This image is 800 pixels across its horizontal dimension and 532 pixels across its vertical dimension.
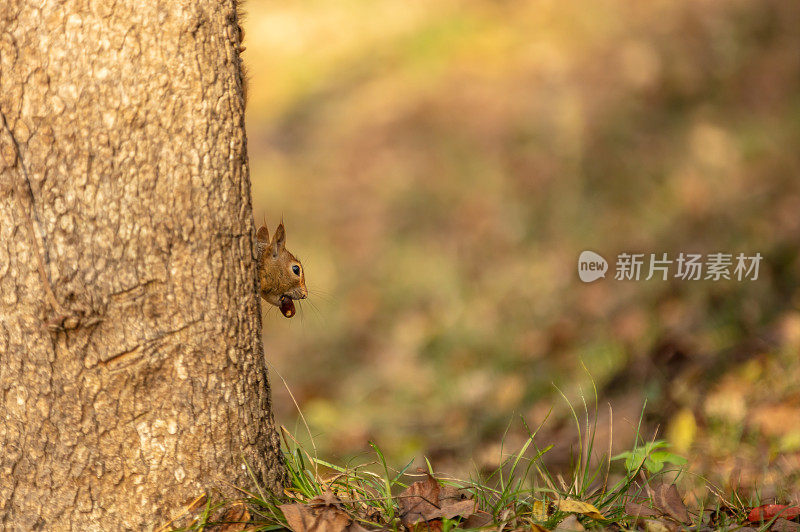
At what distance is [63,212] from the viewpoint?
199 centimetres

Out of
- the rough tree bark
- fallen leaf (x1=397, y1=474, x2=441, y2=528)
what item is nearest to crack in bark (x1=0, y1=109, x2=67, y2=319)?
the rough tree bark

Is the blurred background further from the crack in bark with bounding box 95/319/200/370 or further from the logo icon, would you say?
the crack in bark with bounding box 95/319/200/370

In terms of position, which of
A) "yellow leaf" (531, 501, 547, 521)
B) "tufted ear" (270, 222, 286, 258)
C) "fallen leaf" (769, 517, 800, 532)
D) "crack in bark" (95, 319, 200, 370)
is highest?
"tufted ear" (270, 222, 286, 258)

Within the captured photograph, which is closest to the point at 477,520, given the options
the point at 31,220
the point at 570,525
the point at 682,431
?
the point at 570,525

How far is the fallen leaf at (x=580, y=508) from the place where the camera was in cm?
213

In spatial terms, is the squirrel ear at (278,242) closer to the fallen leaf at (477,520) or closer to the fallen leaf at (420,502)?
the fallen leaf at (420,502)

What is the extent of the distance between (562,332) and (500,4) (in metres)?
7.16

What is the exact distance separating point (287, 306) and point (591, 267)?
4.07 meters

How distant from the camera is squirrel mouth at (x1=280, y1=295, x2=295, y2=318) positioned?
2449 mm

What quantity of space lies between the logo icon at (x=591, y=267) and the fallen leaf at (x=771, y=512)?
147 inches

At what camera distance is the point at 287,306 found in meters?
2.47

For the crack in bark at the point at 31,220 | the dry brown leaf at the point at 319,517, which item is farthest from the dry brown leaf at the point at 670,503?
the crack in bark at the point at 31,220

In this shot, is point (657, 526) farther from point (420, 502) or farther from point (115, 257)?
point (115, 257)

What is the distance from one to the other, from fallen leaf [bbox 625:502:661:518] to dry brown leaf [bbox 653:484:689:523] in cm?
3
